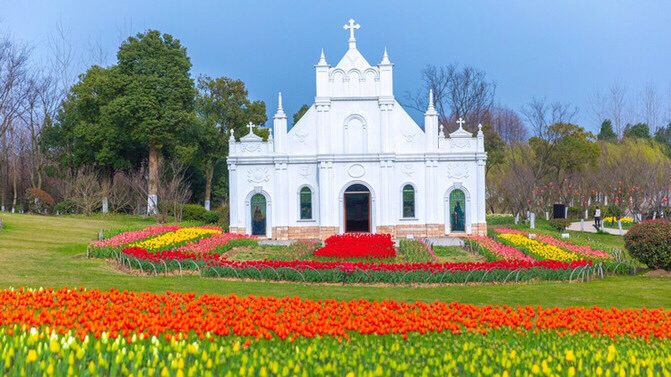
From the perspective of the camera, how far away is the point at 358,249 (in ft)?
71.8

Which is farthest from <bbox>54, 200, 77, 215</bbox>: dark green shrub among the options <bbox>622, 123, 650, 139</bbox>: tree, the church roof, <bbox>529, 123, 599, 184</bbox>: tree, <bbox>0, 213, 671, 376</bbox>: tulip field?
<bbox>622, 123, 650, 139</bbox>: tree

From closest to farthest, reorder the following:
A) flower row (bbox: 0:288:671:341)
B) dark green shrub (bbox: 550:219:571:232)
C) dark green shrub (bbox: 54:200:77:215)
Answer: flower row (bbox: 0:288:671:341) → dark green shrub (bbox: 550:219:571:232) → dark green shrub (bbox: 54:200:77:215)

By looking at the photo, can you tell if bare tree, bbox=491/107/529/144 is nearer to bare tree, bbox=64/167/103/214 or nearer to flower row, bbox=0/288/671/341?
bare tree, bbox=64/167/103/214

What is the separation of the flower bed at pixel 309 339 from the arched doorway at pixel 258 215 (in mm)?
21181

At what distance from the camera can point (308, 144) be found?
31.5 m

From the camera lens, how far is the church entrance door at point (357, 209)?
31125 mm

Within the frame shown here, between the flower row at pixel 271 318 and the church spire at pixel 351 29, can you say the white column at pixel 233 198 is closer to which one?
the church spire at pixel 351 29

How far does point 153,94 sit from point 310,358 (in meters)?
39.2

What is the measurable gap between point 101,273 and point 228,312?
1022 centimetres

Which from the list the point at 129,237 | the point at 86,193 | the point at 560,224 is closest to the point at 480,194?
the point at 560,224

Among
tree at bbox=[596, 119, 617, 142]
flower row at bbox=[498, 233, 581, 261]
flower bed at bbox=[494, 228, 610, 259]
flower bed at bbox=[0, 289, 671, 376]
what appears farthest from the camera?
tree at bbox=[596, 119, 617, 142]

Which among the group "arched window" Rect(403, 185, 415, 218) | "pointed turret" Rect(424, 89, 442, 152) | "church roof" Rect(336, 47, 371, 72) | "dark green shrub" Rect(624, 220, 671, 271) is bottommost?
"dark green shrub" Rect(624, 220, 671, 271)

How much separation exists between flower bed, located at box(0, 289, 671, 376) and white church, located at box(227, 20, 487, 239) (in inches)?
828

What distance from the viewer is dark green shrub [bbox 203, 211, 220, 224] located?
40969 millimetres
